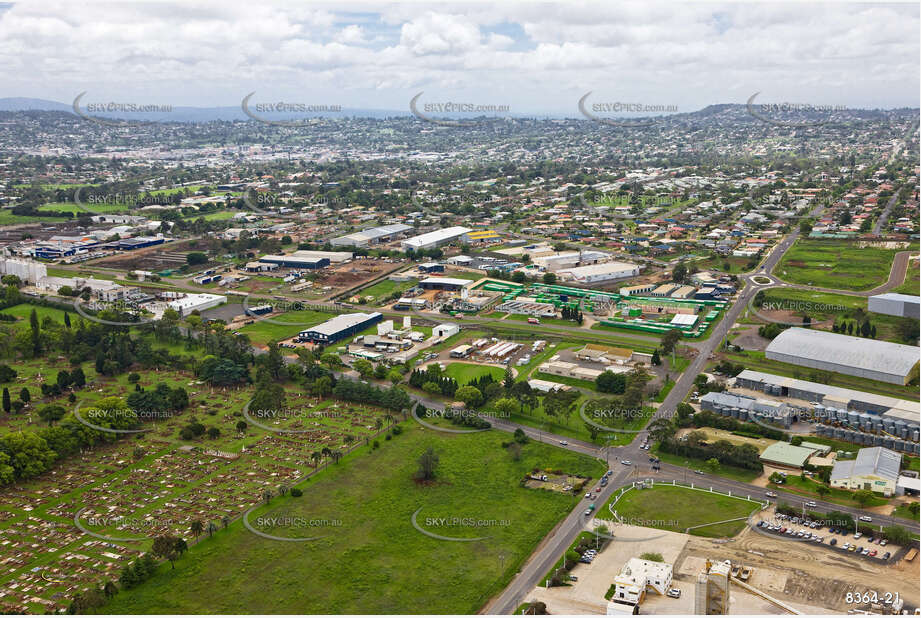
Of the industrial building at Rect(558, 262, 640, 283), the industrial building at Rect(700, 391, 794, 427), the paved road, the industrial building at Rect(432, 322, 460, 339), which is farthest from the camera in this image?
the paved road

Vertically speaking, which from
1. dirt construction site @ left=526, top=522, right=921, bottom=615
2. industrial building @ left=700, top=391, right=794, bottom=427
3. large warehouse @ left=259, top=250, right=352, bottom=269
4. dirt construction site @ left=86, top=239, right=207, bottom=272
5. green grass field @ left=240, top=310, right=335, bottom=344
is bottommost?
dirt construction site @ left=526, top=522, right=921, bottom=615

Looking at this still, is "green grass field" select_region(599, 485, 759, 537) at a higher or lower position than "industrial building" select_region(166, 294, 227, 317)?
lower

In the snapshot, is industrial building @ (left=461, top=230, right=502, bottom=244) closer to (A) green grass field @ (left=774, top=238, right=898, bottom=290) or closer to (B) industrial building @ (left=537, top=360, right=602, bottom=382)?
(A) green grass field @ (left=774, top=238, right=898, bottom=290)

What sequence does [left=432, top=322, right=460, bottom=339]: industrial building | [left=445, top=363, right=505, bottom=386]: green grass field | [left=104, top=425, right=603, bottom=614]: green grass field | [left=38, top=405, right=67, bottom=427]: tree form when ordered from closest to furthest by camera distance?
1. [left=104, top=425, right=603, bottom=614]: green grass field
2. [left=38, top=405, right=67, bottom=427]: tree
3. [left=445, top=363, right=505, bottom=386]: green grass field
4. [left=432, top=322, right=460, bottom=339]: industrial building

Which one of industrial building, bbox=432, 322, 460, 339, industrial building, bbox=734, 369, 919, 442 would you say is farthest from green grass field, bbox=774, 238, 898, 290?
industrial building, bbox=432, 322, 460, 339

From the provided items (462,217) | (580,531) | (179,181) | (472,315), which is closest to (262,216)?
(462,217)

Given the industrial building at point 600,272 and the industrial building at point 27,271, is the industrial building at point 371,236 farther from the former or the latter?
the industrial building at point 27,271

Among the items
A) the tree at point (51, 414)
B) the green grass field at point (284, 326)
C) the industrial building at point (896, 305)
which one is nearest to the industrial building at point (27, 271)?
the green grass field at point (284, 326)
